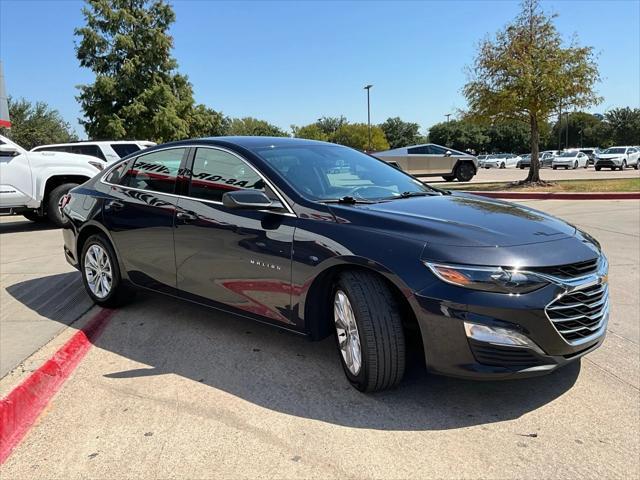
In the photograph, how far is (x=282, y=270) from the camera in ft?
11.2

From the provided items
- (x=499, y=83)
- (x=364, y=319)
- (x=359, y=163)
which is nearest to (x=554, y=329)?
(x=364, y=319)

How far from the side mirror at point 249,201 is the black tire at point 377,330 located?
781 mm

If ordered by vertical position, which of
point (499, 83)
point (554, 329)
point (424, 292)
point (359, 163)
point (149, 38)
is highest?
point (149, 38)

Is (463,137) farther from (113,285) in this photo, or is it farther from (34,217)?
(113,285)

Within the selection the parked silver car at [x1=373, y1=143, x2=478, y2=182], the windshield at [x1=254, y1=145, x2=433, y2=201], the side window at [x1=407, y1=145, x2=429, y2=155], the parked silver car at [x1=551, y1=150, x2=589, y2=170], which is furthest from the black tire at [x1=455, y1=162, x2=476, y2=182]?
the parked silver car at [x1=551, y1=150, x2=589, y2=170]

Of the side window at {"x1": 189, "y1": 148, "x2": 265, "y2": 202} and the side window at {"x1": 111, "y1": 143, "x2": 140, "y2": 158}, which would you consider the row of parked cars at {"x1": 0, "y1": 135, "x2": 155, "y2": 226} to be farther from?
the side window at {"x1": 189, "y1": 148, "x2": 265, "y2": 202}

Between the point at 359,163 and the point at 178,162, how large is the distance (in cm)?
147

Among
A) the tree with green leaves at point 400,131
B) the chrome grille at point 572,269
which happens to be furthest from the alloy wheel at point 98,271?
the tree with green leaves at point 400,131

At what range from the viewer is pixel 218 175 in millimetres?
4023

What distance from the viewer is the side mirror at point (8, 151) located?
920cm

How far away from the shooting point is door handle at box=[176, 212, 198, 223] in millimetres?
3994

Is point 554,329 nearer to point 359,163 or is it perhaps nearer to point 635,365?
point 635,365

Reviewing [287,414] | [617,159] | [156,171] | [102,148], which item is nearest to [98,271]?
[156,171]

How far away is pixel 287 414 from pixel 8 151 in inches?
339
